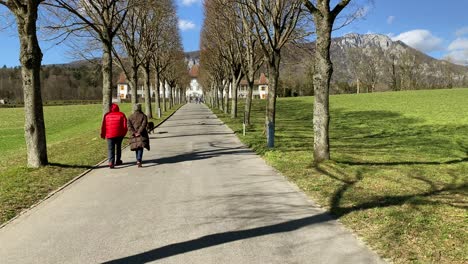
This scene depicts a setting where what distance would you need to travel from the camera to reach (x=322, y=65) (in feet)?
35.1

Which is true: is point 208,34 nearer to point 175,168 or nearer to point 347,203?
point 175,168

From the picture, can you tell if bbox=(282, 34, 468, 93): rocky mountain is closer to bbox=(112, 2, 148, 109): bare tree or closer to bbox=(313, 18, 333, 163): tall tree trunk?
bbox=(112, 2, 148, 109): bare tree

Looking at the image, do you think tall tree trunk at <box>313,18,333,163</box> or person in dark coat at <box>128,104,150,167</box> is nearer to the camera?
tall tree trunk at <box>313,18,333,163</box>

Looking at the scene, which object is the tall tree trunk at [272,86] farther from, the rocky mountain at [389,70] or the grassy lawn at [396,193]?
the rocky mountain at [389,70]

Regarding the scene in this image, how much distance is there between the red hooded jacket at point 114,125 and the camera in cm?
1155

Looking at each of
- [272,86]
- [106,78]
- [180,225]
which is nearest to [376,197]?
[180,225]

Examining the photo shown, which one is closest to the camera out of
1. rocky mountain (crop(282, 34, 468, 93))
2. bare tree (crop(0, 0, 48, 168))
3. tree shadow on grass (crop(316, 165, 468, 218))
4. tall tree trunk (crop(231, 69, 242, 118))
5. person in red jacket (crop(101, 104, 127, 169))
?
tree shadow on grass (crop(316, 165, 468, 218))

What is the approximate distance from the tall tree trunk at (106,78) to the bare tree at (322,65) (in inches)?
388

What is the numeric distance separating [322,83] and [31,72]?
697cm

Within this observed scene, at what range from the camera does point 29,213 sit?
680 centimetres

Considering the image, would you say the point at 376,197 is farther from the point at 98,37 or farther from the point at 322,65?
the point at 98,37

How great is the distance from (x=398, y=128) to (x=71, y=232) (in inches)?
965

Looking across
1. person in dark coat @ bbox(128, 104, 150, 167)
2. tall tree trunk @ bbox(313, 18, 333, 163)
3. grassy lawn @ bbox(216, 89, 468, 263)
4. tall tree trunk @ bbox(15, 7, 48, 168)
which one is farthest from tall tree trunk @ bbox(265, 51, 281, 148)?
tall tree trunk @ bbox(15, 7, 48, 168)

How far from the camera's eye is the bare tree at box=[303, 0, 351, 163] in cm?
1049
